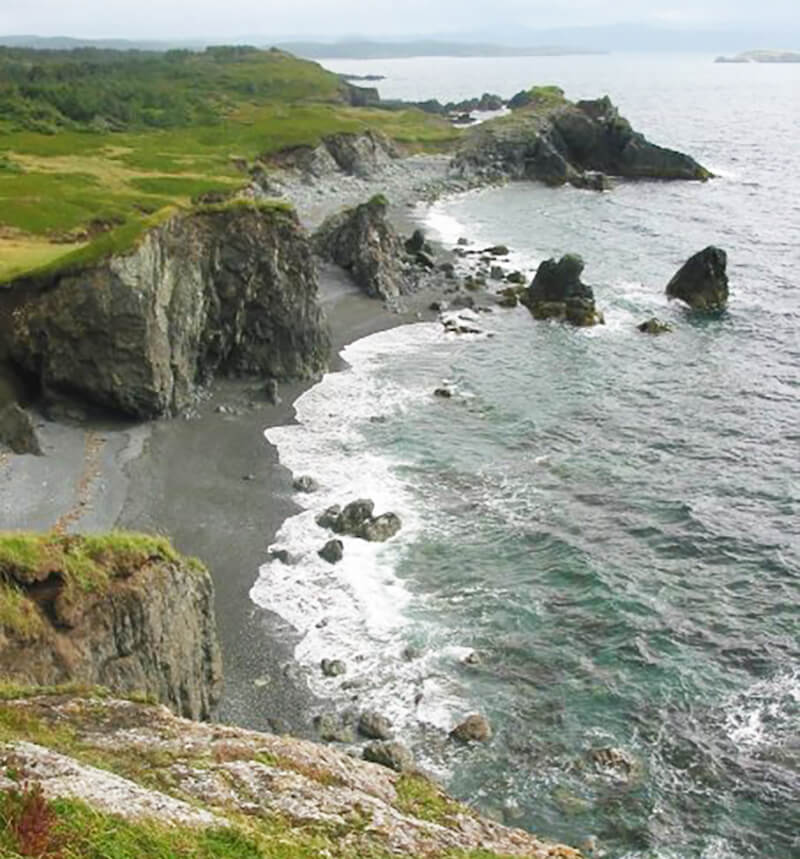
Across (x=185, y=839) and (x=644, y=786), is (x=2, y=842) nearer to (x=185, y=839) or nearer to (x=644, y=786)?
(x=185, y=839)

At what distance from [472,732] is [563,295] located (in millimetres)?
50849

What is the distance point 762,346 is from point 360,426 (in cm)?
3293

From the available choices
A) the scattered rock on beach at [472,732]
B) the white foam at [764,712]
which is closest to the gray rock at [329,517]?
the scattered rock on beach at [472,732]

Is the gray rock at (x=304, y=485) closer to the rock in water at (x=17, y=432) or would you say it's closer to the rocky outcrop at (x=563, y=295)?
the rock in water at (x=17, y=432)

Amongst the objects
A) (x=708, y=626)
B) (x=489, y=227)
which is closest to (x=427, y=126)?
(x=489, y=227)

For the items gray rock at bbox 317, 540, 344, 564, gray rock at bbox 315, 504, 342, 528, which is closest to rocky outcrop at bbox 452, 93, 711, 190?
gray rock at bbox 315, 504, 342, 528

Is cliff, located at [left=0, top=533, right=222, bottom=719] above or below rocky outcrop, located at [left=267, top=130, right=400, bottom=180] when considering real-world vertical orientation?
below

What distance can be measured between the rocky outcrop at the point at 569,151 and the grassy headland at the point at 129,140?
13325mm

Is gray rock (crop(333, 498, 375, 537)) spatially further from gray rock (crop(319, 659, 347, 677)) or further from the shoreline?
gray rock (crop(319, 659, 347, 677))

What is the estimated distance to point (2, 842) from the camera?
9.83m

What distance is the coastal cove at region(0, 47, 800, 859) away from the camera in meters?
25.5

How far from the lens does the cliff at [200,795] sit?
10898mm

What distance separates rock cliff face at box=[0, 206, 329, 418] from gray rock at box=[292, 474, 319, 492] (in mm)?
9072

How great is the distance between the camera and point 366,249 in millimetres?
72812
